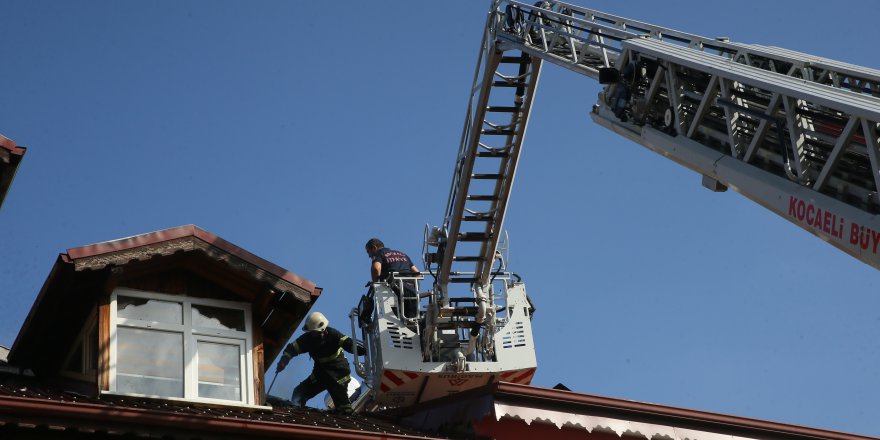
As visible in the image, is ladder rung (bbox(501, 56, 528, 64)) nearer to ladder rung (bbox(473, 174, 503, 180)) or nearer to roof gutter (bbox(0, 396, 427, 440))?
ladder rung (bbox(473, 174, 503, 180))

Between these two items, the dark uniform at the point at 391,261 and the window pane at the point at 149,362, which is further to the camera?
the dark uniform at the point at 391,261

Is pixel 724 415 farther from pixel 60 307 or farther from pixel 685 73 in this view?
pixel 60 307

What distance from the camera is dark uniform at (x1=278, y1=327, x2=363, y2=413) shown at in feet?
64.3

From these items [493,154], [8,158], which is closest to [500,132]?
[493,154]

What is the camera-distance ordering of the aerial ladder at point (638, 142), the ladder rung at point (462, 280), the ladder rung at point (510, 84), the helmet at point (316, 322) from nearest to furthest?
the aerial ladder at point (638, 142)
the helmet at point (316, 322)
the ladder rung at point (510, 84)
the ladder rung at point (462, 280)

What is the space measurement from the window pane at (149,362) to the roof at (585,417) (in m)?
3.41

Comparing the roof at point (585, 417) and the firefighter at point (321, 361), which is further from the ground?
the firefighter at point (321, 361)

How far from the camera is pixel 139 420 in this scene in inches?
499

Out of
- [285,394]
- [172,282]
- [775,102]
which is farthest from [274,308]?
[775,102]

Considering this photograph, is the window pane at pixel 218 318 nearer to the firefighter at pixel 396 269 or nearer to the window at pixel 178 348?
the window at pixel 178 348

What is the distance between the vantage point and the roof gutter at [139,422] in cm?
1217

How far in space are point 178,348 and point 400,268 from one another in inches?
315

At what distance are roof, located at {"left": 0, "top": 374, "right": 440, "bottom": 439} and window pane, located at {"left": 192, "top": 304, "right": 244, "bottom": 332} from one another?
1.30 m

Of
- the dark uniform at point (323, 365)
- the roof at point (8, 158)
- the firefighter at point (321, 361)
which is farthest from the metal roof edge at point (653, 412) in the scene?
the roof at point (8, 158)
